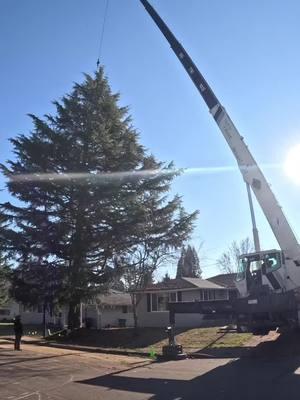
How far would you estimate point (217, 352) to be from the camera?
21234 millimetres

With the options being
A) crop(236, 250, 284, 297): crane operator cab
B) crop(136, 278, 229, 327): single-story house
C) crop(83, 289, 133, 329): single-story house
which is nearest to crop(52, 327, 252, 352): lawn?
crop(236, 250, 284, 297): crane operator cab

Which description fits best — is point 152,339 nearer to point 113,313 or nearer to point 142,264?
point 142,264

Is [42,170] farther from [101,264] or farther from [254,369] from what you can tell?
[254,369]

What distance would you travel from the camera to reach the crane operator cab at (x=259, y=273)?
65.1ft

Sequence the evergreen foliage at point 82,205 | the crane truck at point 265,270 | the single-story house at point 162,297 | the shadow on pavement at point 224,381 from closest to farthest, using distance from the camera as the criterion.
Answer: the shadow on pavement at point 224,381 → the crane truck at point 265,270 → the evergreen foliage at point 82,205 → the single-story house at point 162,297

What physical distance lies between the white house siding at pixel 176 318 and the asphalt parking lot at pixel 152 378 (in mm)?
18295

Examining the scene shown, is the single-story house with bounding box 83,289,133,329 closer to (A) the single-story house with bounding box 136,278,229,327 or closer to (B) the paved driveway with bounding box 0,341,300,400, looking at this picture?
(A) the single-story house with bounding box 136,278,229,327

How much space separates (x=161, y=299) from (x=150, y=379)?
28.1 metres

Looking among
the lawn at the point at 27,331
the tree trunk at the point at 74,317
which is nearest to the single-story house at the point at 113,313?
the lawn at the point at 27,331

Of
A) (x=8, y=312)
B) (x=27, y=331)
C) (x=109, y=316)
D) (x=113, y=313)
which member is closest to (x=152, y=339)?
(x=27, y=331)

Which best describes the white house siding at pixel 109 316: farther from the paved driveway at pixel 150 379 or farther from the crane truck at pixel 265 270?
the crane truck at pixel 265 270

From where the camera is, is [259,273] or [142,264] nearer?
[259,273]

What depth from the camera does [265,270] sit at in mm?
20281

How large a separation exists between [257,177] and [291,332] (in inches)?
259
